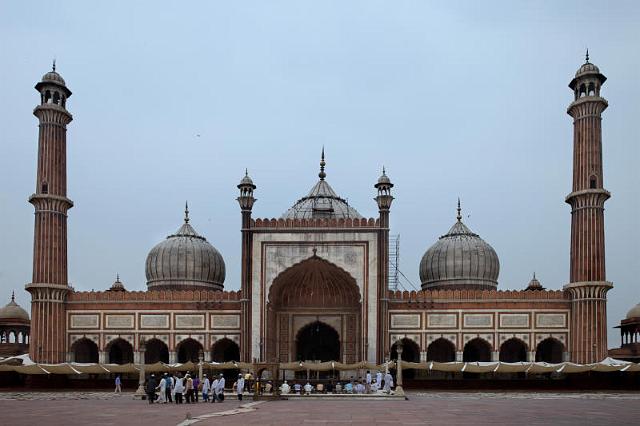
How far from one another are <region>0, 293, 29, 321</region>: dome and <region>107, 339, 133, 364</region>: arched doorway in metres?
9.35

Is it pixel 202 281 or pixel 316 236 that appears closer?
pixel 316 236

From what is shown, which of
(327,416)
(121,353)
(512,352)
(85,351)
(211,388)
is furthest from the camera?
(121,353)

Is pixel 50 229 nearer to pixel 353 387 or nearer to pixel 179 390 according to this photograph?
pixel 353 387

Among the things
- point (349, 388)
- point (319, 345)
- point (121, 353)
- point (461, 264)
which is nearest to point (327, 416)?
point (349, 388)

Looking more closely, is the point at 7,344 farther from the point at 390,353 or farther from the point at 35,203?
the point at 390,353

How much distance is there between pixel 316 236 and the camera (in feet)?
136

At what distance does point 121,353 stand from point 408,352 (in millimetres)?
14694

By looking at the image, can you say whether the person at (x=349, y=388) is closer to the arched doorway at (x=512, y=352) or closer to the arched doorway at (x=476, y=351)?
the arched doorway at (x=476, y=351)

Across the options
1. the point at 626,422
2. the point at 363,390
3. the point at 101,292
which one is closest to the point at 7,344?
the point at 101,292

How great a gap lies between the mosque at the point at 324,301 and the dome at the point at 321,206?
17.0ft

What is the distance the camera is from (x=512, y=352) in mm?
43625

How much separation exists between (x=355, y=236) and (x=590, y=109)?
1262cm

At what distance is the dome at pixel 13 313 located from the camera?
167 ft

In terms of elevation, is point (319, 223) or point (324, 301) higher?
point (319, 223)
